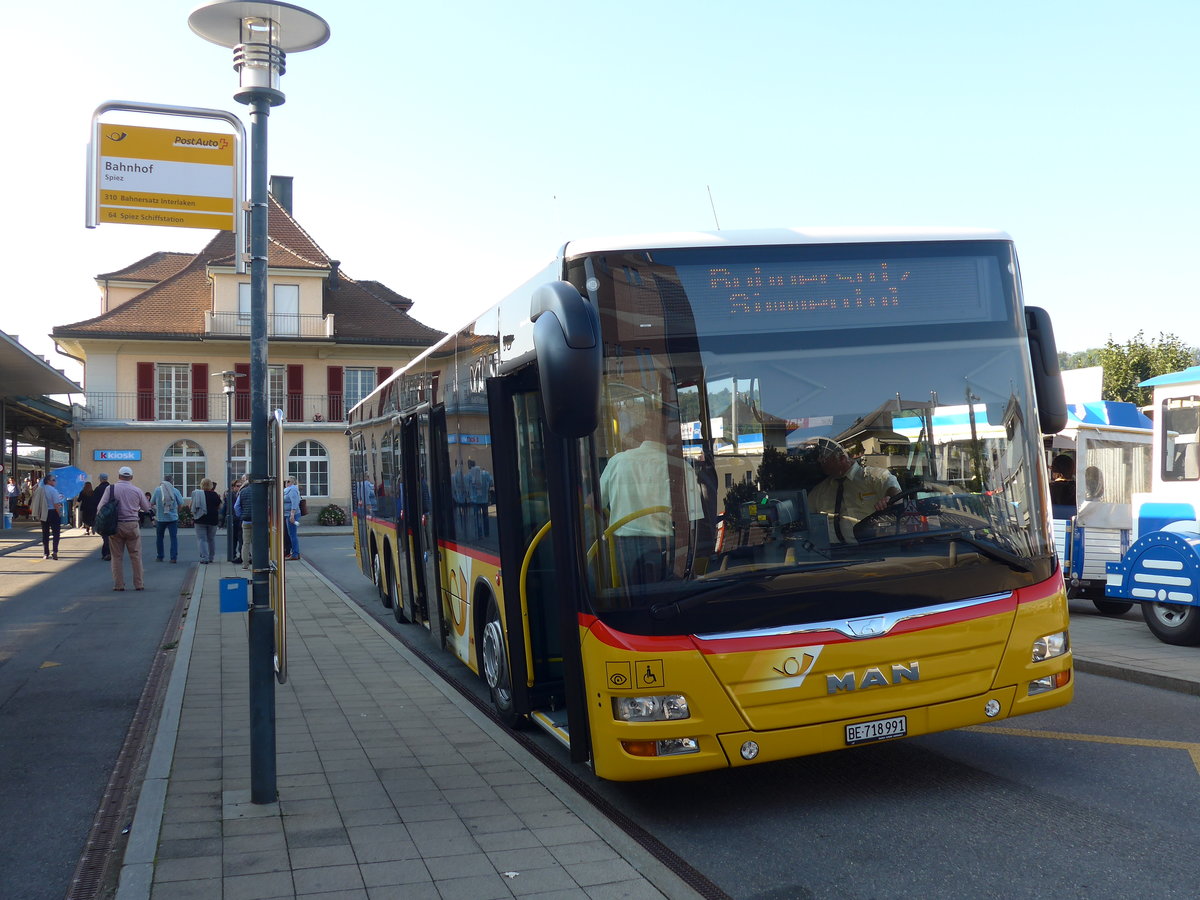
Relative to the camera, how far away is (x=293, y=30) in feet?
19.6

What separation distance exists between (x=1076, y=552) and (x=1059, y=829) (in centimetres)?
908

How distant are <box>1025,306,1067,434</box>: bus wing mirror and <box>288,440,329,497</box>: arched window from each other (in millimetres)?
47590

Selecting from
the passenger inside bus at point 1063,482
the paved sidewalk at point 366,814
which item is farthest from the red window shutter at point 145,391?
the paved sidewalk at point 366,814

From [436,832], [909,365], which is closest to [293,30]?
[909,365]

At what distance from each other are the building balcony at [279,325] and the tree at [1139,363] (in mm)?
32098

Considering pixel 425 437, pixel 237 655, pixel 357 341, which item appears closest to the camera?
pixel 425 437

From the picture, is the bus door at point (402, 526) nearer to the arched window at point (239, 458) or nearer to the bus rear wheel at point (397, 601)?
the bus rear wheel at point (397, 601)

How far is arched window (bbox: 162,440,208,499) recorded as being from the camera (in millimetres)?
49781

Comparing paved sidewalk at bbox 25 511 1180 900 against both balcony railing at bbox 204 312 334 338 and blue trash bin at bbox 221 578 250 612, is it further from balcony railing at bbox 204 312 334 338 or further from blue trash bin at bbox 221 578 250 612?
balcony railing at bbox 204 312 334 338

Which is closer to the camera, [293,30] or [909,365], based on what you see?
[909,365]

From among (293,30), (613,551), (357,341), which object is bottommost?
(613,551)

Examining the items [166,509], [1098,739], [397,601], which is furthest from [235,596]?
[166,509]

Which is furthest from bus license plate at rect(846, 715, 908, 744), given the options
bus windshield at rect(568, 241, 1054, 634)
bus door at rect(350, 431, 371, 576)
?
bus door at rect(350, 431, 371, 576)

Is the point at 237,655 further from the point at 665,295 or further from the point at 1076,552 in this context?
the point at 1076,552
